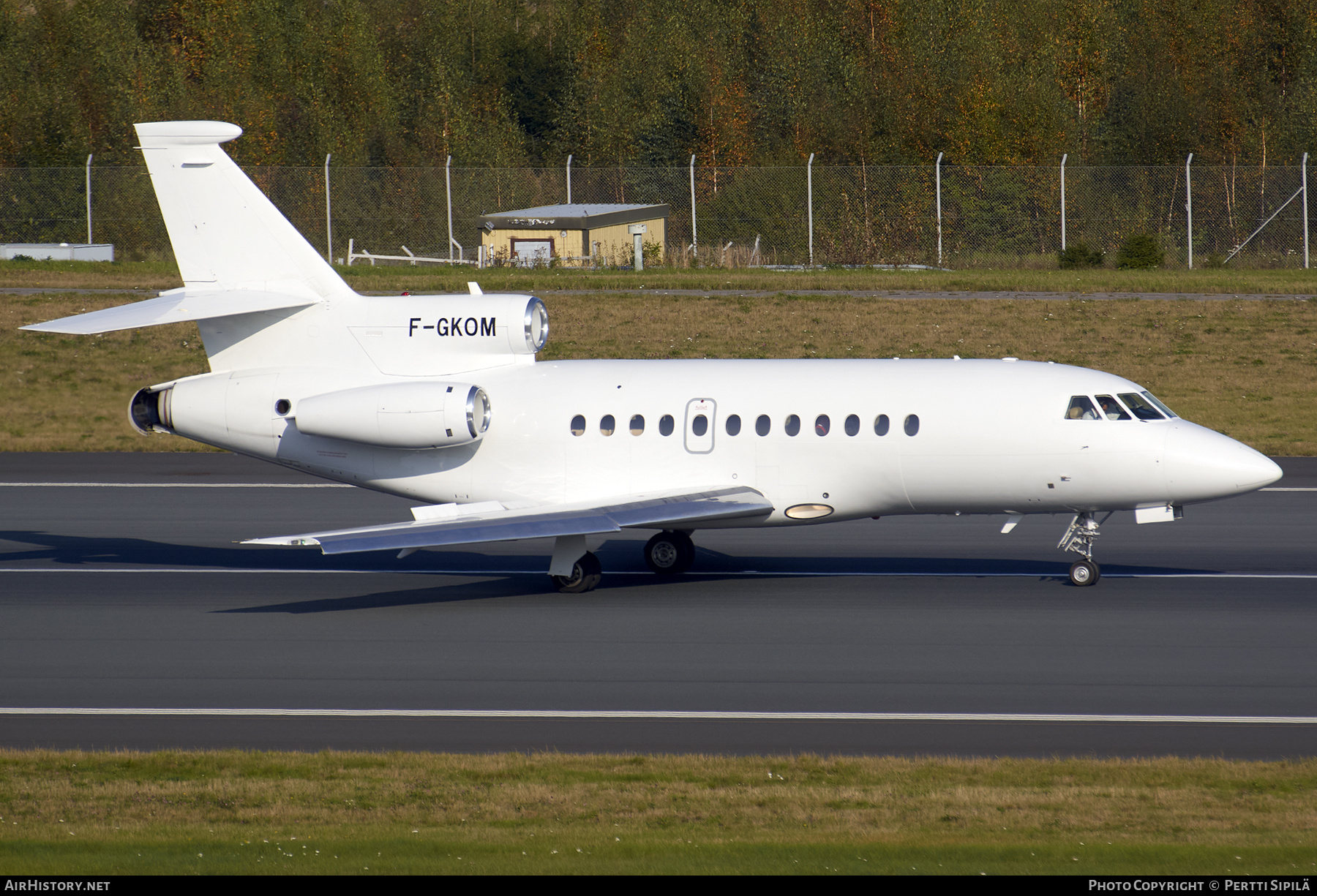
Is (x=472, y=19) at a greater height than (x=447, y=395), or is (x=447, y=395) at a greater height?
(x=472, y=19)

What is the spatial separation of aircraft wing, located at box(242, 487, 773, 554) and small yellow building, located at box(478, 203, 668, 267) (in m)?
34.8

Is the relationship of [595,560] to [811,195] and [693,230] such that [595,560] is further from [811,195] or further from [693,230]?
[693,230]

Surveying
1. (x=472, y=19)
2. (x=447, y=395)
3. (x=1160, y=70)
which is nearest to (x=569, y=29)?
(x=472, y=19)

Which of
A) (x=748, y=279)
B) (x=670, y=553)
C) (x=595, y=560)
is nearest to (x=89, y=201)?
(x=748, y=279)

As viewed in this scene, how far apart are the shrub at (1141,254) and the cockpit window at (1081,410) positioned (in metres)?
33.2

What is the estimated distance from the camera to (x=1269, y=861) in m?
9.45

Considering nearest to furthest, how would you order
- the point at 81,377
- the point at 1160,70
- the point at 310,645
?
the point at 310,645 < the point at 81,377 < the point at 1160,70

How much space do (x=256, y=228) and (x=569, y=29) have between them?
8128 centimetres

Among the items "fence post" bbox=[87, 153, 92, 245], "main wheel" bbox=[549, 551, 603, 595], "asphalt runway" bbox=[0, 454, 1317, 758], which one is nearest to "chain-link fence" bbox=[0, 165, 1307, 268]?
"fence post" bbox=[87, 153, 92, 245]

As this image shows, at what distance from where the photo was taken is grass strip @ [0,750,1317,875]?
9.62 metres

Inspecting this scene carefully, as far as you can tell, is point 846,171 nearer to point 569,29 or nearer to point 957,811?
point 957,811

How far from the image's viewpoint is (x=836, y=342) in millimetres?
42156
